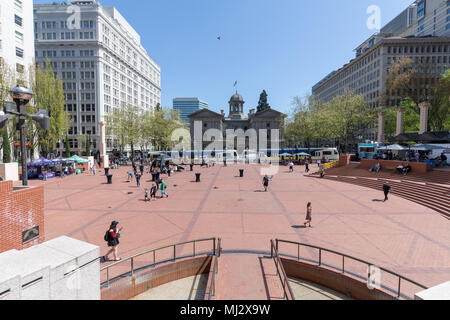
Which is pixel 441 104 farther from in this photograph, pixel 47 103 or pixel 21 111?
pixel 47 103

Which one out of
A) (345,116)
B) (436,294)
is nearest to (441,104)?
(345,116)

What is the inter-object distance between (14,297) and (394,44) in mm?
88640

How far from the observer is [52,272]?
351cm

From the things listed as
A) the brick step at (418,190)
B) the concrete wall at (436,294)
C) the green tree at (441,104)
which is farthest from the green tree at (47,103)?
the green tree at (441,104)

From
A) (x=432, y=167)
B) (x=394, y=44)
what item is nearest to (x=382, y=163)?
(x=432, y=167)

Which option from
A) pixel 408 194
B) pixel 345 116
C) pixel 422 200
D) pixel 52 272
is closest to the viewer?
pixel 52 272

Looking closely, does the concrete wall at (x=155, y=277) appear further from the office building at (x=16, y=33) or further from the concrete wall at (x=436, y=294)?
the office building at (x=16, y=33)

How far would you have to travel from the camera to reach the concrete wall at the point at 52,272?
308 centimetres

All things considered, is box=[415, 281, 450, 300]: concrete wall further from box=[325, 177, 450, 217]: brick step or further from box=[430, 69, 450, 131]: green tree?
box=[430, 69, 450, 131]: green tree

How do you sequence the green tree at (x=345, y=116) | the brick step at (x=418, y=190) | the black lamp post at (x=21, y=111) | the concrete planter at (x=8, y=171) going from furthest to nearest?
the green tree at (x=345, y=116) → the concrete planter at (x=8, y=171) → the brick step at (x=418, y=190) → the black lamp post at (x=21, y=111)

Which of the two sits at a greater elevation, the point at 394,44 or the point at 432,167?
the point at 394,44

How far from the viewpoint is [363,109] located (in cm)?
4969

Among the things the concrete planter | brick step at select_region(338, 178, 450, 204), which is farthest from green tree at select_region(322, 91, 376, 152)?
the concrete planter
